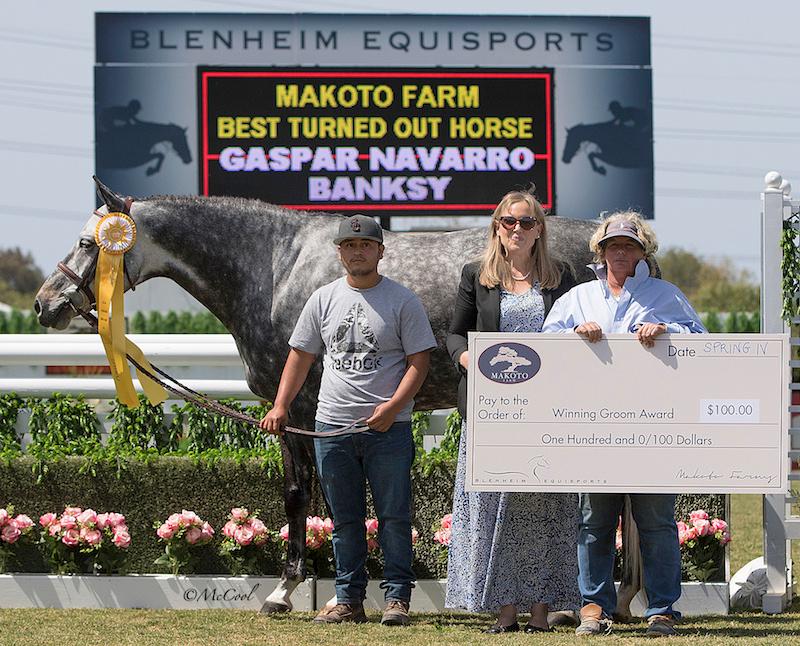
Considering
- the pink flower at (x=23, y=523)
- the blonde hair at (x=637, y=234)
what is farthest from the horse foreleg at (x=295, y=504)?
the blonde hair at (x=637, y=234)

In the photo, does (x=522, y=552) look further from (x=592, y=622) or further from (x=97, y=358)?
(x=97, y=358)

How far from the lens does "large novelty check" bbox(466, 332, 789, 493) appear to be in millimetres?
5270

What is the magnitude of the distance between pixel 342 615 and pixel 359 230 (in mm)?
1613

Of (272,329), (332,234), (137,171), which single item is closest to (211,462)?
(272,329)

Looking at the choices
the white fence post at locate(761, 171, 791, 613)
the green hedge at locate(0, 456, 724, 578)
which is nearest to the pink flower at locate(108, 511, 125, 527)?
the green hedge at locate(0, 456, 724, 578)

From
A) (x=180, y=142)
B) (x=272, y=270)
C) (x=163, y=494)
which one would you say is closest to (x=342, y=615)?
(x=163, y=494)

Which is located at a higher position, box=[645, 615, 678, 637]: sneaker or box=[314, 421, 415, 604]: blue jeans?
box=[314, 421, 415, 604]: blue jeans

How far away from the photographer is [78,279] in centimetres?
652

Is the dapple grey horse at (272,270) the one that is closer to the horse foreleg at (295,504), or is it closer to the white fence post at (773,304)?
the horse foreleg at (295,504)

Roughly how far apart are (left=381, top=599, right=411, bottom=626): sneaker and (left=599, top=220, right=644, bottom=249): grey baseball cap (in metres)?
1.74

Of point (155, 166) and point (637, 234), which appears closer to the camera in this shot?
point (637, 234)

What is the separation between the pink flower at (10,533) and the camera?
6.79 metres

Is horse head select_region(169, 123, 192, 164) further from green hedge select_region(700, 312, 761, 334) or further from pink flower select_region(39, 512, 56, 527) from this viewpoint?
green hedge select_region(700, 312, 761, 334)

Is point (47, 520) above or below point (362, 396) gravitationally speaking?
below
